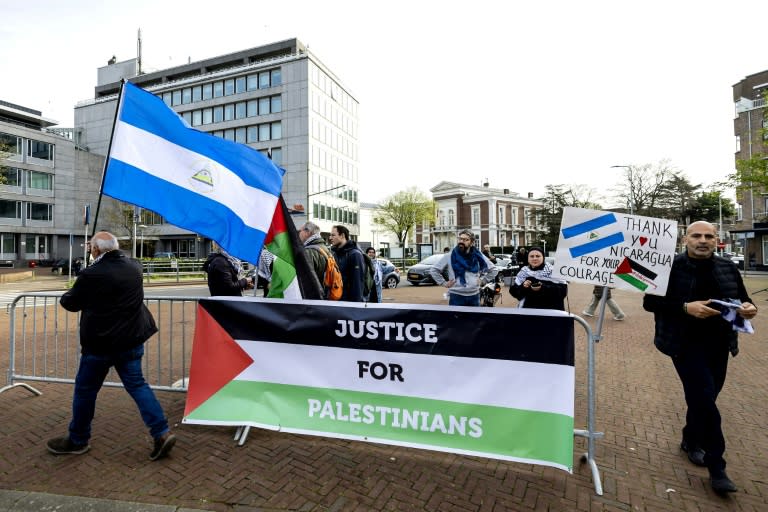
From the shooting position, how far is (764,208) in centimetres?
3909

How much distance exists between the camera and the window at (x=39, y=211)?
45.3m

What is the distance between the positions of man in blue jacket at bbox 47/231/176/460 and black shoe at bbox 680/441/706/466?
13.5 ft

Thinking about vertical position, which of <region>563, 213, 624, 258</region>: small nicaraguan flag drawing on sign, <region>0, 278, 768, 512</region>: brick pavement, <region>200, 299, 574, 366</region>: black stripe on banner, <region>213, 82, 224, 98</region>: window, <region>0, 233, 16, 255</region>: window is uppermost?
<region>213, 82, 224, 98</region>: window

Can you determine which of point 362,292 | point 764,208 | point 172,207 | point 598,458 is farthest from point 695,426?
point 764,208

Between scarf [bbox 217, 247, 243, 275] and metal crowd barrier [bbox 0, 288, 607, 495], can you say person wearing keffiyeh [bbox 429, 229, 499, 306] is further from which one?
scarf [bbox 217, 247, 243, 275]

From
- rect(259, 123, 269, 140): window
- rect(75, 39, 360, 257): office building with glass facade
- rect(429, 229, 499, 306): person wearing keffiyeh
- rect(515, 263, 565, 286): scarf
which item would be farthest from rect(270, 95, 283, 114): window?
rect(515, 263, 565, 286): scarf

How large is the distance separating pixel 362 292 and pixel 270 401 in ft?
8.05

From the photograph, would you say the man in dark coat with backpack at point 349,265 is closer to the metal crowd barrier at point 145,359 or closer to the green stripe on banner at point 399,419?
the metal crowd barrier at point 145,359

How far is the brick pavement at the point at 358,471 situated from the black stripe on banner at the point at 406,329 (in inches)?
36.5

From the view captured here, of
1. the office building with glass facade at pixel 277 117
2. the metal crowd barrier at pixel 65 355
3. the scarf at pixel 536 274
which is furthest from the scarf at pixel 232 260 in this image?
the office building with glass facade at pixel 277 117

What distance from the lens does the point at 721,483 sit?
3027 mm

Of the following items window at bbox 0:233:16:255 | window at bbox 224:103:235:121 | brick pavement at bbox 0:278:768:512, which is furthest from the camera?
window at bbox 224:103:235:121

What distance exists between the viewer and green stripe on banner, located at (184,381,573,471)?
10.0ft

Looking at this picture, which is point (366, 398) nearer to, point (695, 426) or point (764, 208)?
point (695, 426)
